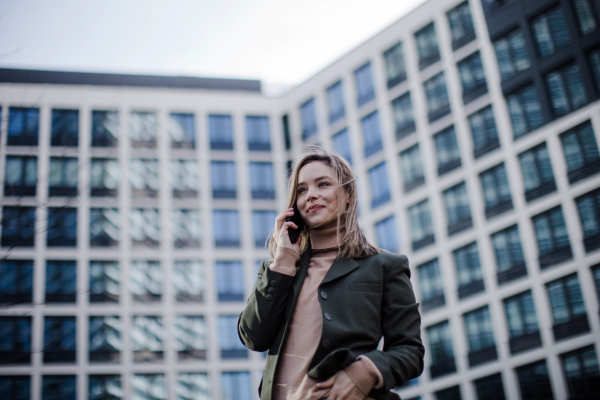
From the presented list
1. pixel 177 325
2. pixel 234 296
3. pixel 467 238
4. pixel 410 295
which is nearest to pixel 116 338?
pixel 177 325

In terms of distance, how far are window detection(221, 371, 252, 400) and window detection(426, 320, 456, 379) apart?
12.2 meters

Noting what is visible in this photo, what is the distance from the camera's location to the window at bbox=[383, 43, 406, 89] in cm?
4716

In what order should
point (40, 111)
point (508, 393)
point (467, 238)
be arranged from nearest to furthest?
1. point (508, 393)
2. point (467, 238)
3. point (40, 111)

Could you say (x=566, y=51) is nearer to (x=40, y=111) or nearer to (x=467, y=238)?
(x=467, y=238)

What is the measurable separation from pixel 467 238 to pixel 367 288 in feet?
126

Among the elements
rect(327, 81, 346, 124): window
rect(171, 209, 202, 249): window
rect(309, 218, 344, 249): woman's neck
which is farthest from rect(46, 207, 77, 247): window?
rect(309, 218, 344, 249): woman's neck

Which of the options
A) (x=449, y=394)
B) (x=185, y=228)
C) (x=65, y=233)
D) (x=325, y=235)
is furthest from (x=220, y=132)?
(x=325, y=235)

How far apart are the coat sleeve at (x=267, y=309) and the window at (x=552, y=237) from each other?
1396 inches

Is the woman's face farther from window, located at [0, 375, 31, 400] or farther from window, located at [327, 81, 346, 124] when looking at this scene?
window, located at [327, 81, 346, 124]

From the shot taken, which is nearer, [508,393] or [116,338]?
[508,393]

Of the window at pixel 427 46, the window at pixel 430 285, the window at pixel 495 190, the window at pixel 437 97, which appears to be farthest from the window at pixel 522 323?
the window at pixel 427 46

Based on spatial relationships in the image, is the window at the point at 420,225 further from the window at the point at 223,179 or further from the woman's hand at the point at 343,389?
the woman's hand at the point at 343,389

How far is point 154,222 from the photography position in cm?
4972

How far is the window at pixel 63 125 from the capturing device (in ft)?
162
